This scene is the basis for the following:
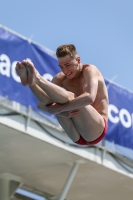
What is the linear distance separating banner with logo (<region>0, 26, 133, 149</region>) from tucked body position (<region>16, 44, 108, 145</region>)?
671 centimetres

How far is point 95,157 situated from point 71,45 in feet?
33.3

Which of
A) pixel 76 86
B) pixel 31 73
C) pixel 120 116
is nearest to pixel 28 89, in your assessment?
pixel 120 116

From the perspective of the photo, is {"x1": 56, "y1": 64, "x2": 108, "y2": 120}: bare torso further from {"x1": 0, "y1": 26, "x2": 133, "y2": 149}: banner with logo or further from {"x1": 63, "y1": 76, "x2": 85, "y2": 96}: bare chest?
{"x1": 0, "y1": 26, "x2": 133, "y2": 149}: banner with logo

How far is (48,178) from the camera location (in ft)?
72.5

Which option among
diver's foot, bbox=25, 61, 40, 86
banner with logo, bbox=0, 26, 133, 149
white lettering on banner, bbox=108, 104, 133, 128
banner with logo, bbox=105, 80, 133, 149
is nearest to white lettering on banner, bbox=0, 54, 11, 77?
banner with logo, bbox=0, 26, 133, 149

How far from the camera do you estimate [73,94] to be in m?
10.1

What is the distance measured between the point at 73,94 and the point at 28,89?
7748 millimetres

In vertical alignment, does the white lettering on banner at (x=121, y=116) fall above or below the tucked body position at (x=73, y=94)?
above

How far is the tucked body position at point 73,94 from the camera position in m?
9.58

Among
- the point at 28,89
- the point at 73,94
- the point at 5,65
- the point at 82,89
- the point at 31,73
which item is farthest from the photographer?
the point at 28,89

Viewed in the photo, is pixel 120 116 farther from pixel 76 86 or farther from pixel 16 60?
pixel 76 86

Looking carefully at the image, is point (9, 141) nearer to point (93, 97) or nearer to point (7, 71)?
point (7, 71)

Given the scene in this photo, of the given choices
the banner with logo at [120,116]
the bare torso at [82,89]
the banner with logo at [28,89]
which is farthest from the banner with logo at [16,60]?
the bare torso at [82,89]

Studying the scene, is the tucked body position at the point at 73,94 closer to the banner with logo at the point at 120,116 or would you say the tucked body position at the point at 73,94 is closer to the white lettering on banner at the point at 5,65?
the white lettering on banner at the point at 5,65
